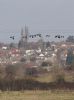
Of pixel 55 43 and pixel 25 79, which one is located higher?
pixel 55 43

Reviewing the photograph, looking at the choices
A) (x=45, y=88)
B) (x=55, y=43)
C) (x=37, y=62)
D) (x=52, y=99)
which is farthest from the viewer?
(x=55, y=43)

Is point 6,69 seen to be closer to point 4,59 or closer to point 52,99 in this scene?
point 4,59

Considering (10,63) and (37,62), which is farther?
(37,62)

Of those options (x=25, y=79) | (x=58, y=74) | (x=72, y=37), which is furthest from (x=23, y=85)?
(x=72, y=37)

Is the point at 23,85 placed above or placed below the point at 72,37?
below

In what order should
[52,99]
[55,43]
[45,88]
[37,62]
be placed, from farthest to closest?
[55,43], [37,62], [45,88], [52,99]

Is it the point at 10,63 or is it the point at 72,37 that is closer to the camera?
the point at 10,63

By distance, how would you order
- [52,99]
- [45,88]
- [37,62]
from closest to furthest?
[52,99], [45,88], [37,62]

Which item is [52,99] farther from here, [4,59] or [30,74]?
[4,59]
